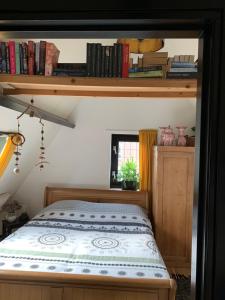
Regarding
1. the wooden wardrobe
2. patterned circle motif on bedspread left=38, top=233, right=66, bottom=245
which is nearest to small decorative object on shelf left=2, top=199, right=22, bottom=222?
patterned circle motif on bedspread left=38, top=233, right=66, bottom=245

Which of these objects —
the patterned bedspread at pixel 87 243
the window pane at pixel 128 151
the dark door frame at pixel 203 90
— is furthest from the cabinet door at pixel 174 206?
the dark door frame at pixel 203 90

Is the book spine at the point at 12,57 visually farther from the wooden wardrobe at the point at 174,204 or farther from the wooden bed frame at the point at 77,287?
the wooden wardrobe at the point at 174,204

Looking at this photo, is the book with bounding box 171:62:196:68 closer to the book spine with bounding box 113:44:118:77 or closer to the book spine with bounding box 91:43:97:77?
the book spine with bounding box 113:44:118:77

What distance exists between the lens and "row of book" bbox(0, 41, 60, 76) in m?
1.68

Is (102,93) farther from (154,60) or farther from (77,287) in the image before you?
(77,287)

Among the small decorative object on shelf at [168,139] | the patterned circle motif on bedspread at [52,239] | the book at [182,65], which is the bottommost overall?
the patterned circle motif on bedspread at [52,239]

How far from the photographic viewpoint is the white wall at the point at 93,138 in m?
4.23

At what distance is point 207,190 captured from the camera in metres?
0.64

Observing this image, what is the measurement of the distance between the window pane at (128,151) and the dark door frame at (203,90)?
11.9 ft

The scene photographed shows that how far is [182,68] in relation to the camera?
1.82 meters

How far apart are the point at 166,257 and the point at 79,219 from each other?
128 centimetres
